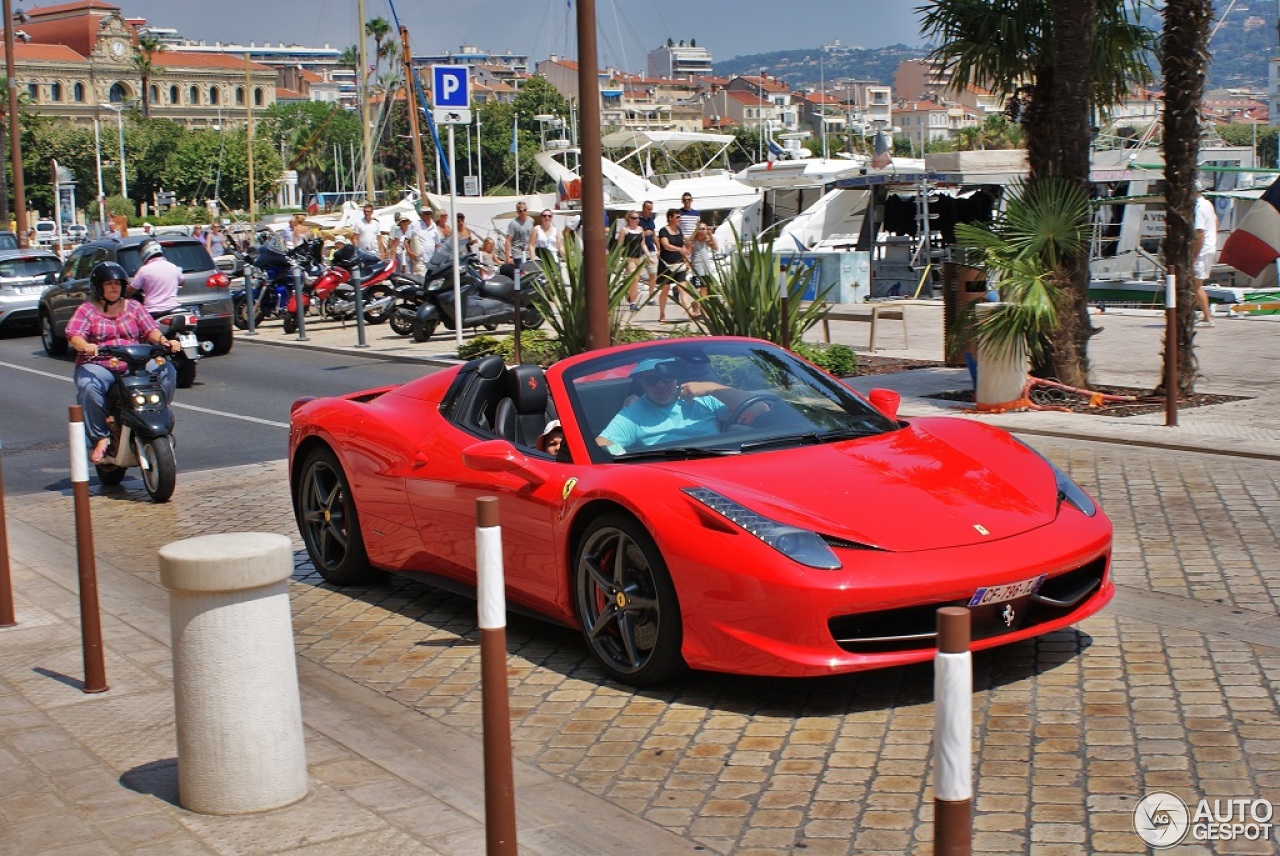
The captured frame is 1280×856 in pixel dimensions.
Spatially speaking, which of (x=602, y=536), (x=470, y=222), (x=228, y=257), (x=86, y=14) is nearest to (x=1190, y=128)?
(x=602, y=536)

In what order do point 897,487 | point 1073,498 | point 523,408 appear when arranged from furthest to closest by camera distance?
point 523,408 < point 1073,498 < point 897,487

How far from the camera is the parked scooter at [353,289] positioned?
88.1ft

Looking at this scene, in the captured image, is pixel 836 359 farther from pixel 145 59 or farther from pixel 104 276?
pixel 145 59

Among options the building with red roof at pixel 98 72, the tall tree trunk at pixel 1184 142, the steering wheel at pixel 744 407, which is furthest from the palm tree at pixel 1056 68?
the building with red roof at pixel 98 72

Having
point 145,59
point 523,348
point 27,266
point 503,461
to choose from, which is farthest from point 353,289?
point 145,59

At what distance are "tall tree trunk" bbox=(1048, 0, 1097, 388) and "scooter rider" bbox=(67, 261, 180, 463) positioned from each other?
7865 mm

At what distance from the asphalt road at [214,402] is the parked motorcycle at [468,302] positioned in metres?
1.58

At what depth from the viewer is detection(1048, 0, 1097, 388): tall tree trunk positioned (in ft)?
46.2

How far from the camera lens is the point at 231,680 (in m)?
4.91

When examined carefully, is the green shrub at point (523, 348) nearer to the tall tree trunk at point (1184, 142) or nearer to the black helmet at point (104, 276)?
the black helmet at point (104, 276)

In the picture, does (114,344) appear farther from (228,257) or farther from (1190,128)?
(228,257)

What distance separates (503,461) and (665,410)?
0.77 meters

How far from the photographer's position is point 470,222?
48.4 meters

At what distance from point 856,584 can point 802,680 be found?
0.95m
